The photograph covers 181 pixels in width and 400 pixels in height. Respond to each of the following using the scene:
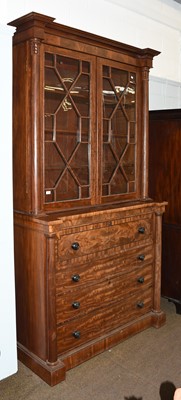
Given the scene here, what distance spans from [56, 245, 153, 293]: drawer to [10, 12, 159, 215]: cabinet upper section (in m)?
0.37

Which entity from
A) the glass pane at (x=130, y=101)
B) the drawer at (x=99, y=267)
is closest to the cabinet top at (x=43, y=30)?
the glass pane at (x=130, y=101)

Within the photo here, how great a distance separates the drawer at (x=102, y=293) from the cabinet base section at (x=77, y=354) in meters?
0.22

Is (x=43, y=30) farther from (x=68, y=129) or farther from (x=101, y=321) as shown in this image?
(x=101, y=321)

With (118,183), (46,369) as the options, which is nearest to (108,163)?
(118,183)

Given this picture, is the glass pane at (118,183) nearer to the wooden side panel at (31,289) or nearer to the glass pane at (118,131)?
the glass pane at (118,131)

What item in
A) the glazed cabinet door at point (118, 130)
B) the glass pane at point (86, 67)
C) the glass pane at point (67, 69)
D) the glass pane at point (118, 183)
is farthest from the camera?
the glass pane at point (118, 183)

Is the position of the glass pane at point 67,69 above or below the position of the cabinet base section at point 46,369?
above

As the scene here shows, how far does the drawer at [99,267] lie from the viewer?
2.23 metres

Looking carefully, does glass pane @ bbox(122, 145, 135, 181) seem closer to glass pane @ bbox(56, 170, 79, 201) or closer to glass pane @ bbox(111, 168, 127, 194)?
glass pane @ bbox(111, 168, 127, 194)

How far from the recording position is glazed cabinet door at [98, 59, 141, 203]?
2.55 metres

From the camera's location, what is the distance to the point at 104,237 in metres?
2.44

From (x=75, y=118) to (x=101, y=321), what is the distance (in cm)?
134

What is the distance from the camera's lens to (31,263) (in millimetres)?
2250

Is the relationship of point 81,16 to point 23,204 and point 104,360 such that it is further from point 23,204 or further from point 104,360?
point 104,360
